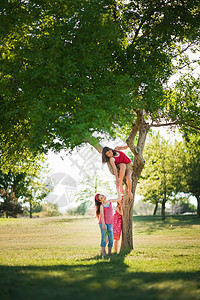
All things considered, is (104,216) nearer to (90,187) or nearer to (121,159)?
(121,159)

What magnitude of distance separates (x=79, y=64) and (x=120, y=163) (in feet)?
16.1

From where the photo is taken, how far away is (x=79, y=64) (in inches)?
410

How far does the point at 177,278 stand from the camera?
721 centimetres

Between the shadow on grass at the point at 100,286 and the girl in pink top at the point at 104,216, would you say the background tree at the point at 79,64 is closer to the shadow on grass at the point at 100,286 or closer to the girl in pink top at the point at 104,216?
the girl in pink top at the point at 104,216

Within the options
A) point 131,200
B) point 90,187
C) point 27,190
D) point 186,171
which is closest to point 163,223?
point 186,171

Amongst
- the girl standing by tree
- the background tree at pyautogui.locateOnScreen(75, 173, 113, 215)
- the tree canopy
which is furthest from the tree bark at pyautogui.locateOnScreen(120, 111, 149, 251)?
the background tree at pyautogui.locateOnScreen(75, 173, 113, 215)

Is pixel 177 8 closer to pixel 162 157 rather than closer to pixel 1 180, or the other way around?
pixel 162 157

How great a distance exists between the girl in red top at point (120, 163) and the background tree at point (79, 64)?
1753 mm

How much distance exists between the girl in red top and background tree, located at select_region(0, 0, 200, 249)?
175 cm

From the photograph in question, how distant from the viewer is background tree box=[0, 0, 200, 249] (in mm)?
9922

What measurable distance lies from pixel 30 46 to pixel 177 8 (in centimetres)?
663

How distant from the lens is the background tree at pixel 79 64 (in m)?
9.92

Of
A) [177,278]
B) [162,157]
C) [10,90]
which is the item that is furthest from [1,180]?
[177,278]

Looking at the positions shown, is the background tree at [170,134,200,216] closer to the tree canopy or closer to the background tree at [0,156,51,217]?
the background tree at [0,156,51,217]
